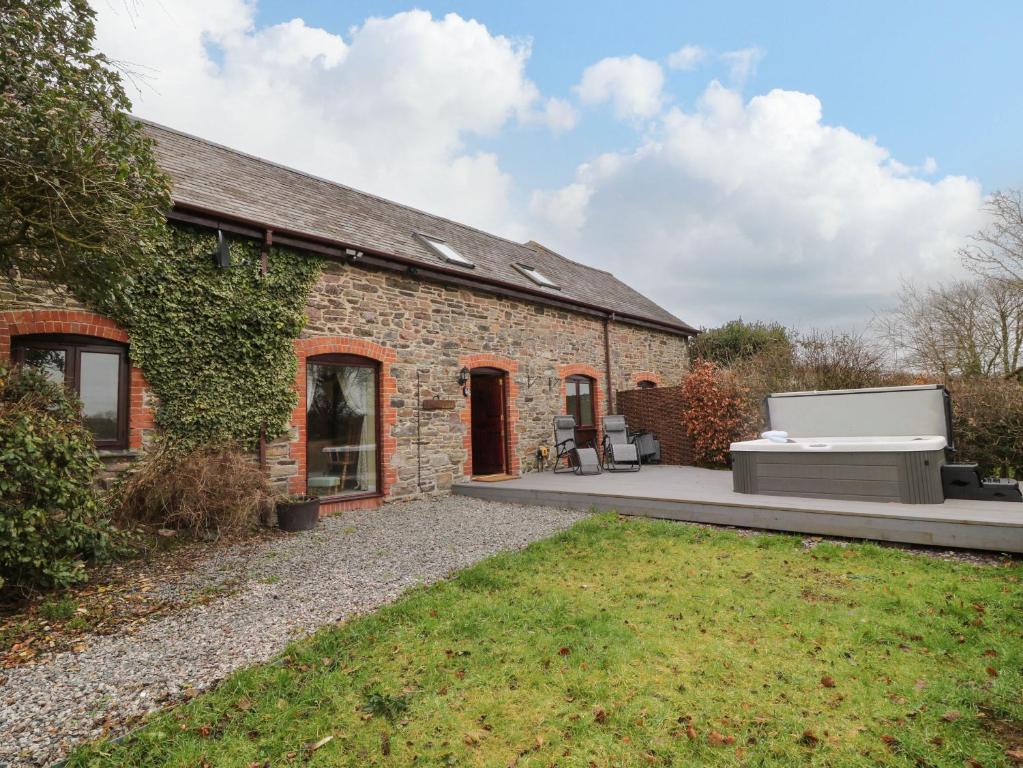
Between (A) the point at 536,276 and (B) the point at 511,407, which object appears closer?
(B) the point at 511,407

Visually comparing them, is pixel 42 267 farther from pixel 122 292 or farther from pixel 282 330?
pixel 282 330

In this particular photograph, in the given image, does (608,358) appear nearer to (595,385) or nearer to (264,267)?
(595,385)

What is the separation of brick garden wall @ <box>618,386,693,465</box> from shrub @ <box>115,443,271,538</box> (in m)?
7.78

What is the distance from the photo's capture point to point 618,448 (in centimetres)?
912

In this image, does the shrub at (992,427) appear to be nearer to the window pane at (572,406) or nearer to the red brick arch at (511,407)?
the window pane at (572,406)

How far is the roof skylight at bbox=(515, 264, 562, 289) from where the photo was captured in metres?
10.6

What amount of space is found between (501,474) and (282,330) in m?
4.41

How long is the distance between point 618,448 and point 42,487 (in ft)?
25.4

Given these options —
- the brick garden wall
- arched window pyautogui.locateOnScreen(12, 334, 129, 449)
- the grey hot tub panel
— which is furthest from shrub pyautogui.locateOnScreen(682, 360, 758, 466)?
arched window pyautogui.locateOnScreen(12, 334, 129, 449)

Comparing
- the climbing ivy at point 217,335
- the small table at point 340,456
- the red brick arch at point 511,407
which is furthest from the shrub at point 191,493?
the red brick arch at point 511,407

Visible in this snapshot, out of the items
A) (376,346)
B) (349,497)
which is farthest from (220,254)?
(349,497)

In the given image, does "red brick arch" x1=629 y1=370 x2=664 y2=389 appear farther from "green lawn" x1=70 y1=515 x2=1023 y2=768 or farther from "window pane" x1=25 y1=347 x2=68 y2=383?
"window pane" x1=25 y1=347 x2=68 y2=383

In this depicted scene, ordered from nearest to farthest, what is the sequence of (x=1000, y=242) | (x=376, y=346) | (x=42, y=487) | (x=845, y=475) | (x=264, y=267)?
(x=42, y=487) → (x=845, y=475) → (x=264, y=267) → (x=376, y=346) → (x=1000, y=242)

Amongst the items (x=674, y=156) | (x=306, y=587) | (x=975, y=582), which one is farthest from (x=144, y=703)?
(x=674, y=156)
